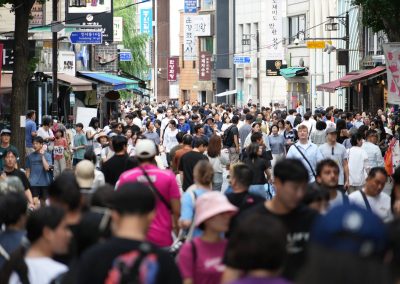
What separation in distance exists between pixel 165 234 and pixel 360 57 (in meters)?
46.9

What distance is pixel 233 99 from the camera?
9388 centimetres

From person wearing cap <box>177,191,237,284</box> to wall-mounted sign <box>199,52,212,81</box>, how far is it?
298 feet

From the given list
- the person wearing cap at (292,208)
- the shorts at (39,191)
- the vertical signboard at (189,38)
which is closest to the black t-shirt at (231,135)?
the shorts at (39,191)

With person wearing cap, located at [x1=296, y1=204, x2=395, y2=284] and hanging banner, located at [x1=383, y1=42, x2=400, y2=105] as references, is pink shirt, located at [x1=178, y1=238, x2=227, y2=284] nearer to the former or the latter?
person wearing cap, located at [x1=296, y1=204, x2=395, y2=284]

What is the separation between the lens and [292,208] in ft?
24.8

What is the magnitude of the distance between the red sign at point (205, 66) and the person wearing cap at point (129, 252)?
92761 mm

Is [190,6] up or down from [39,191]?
up

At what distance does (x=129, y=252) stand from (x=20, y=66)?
19728 mm

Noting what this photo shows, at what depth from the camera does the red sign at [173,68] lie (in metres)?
114

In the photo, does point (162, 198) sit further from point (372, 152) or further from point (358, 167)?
point (372, 152)

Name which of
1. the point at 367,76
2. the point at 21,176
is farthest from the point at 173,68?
the point at 21,176

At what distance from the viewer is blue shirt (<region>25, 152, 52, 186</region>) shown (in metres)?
19.8

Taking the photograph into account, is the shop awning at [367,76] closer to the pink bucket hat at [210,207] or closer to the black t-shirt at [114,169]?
the black t-shirt at [114,169]

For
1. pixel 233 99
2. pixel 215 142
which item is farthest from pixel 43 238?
pixel 233 99
